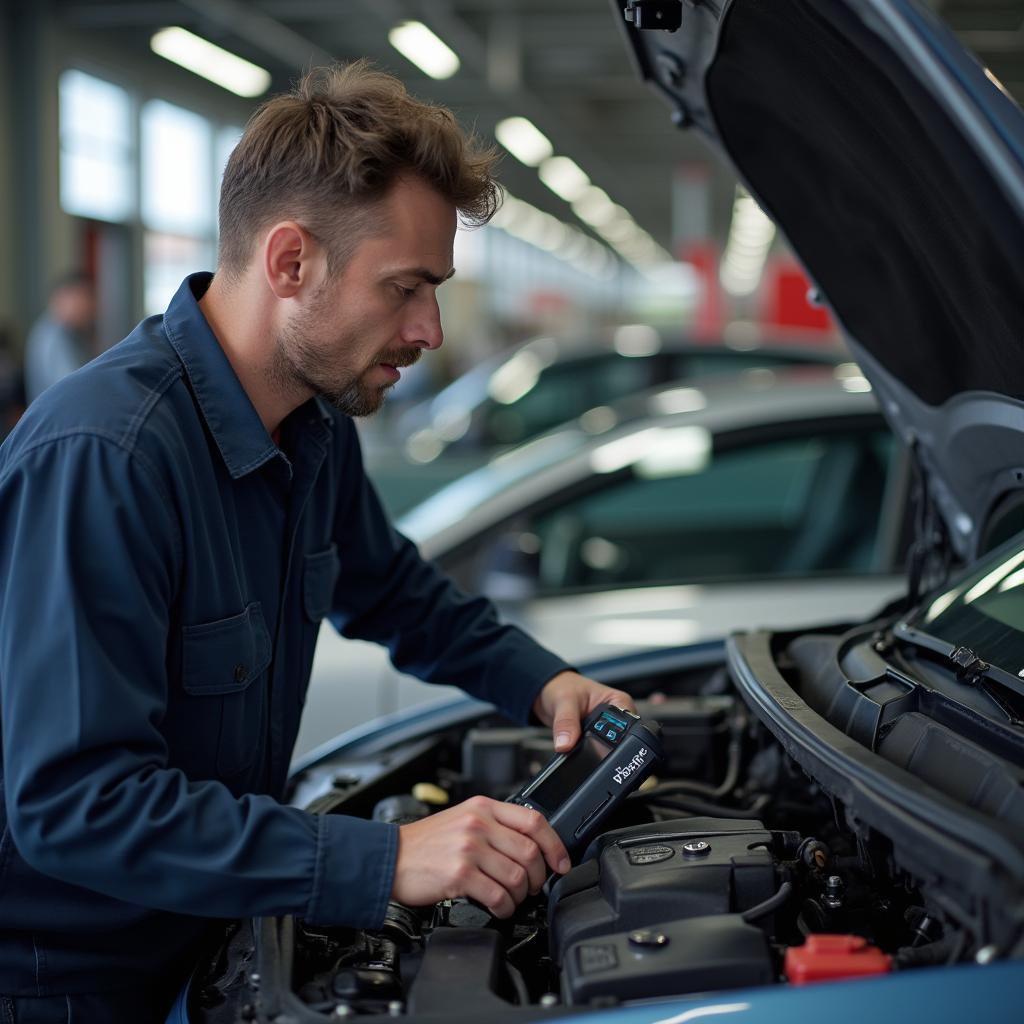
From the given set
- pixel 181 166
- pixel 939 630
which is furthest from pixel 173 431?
pixel 181 166

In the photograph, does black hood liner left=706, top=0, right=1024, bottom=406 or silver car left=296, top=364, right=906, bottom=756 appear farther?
silver car left=296, top=364, right=906, bottom=756

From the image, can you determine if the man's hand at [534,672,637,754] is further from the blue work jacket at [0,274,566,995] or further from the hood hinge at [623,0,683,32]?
the hood hinge at [623,0,683,32]

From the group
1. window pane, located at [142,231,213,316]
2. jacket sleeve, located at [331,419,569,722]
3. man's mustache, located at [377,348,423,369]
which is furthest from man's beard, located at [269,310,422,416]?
window pane, located at [142,231,213,316]

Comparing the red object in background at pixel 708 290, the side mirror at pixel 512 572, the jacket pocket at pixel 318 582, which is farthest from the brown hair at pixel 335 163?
the red object in background at pixel 708 290

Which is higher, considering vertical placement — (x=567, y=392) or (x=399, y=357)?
(x=399, y=357)

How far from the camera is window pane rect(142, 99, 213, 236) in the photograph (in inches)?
565

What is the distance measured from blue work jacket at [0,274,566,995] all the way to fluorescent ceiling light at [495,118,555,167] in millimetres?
14915

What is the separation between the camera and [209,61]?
13180 millimetres

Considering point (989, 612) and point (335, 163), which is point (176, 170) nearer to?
point (335, 163)

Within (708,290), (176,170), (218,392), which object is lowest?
(218,392)

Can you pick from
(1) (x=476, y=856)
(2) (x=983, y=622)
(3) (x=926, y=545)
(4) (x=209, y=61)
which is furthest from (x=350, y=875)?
(4) (x=209, y=61)

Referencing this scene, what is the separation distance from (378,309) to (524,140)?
16.8m

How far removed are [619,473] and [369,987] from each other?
2.31 m

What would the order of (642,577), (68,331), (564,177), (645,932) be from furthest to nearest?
(564,177) < (68,331) < (642,577) < (645,932)
